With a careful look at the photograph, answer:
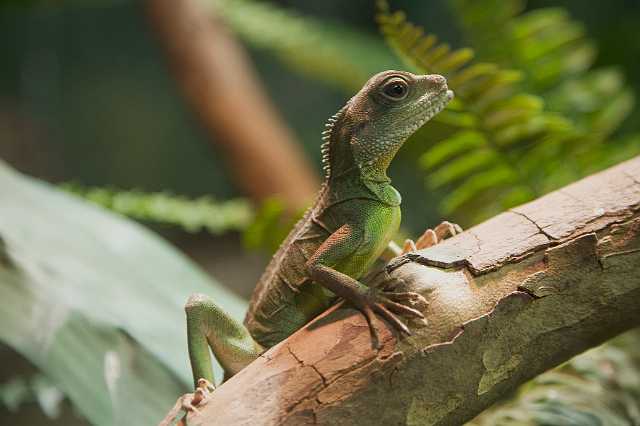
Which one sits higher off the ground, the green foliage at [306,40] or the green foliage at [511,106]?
the green foliage at [306,40]

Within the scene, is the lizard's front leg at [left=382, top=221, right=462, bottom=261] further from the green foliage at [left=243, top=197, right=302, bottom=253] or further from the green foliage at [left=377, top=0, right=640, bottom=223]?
the green foliage at [left=243, top=197, right=302, bottom=253]

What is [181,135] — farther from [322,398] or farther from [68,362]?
[322,398]

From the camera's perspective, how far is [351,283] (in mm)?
2783

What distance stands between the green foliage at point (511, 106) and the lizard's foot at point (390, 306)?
169 cm

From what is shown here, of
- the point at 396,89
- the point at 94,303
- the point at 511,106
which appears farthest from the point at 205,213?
the point at 396,89

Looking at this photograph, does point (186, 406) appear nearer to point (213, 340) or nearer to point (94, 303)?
point (213, 340)

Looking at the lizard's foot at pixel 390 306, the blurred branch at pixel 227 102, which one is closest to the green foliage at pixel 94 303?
the lizard's foot at pixel 390 306

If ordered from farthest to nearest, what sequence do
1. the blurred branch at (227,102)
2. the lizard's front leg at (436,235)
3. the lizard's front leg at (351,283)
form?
the blurred branch at (227,102) → the lizard's front leg at (436,235) → the lizard's front leg at (351,283)

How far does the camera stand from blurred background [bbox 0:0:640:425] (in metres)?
4.17

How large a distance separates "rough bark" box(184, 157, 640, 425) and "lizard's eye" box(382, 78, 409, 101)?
866 millimetres

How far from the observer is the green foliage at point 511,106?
12.7 feet

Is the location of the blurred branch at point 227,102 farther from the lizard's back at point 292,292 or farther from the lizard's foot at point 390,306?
the lizard's foot at point 390,306

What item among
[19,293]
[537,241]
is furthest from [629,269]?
[19,293]

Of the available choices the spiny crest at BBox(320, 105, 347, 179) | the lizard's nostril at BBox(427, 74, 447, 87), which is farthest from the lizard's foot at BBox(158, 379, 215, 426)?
the lizard's nostril at BBox(427, 74, 447, 87)
